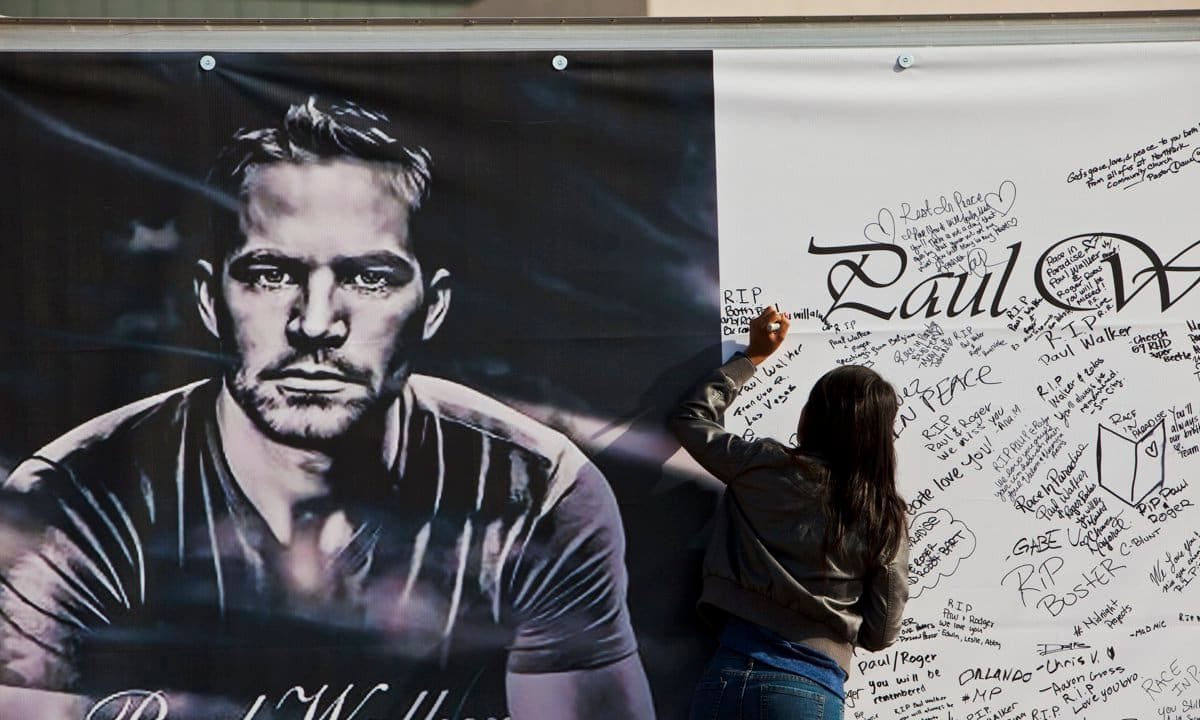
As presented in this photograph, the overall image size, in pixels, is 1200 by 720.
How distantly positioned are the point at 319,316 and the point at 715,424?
930 millimetres

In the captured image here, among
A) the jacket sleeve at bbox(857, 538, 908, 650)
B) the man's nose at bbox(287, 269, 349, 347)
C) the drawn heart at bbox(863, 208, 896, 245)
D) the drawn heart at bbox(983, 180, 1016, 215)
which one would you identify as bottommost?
the jacket sleeve at bbox(857, 538, 908, 650)

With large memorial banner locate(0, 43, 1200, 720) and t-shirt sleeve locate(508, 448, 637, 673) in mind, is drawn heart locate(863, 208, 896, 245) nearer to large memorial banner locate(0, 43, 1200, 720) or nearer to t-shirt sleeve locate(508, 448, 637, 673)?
large memorial banner locate(0, 43, 1200, 720)

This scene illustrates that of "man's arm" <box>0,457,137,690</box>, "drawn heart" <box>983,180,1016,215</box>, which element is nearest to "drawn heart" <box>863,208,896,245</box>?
"drawn heart" <box>983,180,1016,215</box>

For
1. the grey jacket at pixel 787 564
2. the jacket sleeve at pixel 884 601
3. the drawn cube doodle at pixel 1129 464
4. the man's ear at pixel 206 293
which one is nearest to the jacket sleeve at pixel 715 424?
the grey jacket at pixel 787 564

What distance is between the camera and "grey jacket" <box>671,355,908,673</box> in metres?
3.25

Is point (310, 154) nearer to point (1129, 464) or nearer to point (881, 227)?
point (881, 227)

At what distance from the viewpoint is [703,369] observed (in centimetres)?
355

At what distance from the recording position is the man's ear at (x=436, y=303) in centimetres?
351

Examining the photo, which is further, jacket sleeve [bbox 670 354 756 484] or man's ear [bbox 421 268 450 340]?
man's ear [bbox 421 268 450 340]

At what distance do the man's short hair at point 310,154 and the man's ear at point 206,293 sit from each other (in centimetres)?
3

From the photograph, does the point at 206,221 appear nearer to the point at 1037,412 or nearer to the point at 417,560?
the point at 417,560

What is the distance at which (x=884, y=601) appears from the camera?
10.8 feet

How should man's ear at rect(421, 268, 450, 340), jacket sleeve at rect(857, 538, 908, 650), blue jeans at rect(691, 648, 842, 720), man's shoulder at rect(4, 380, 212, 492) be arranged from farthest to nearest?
man's ear at rect(421, 268, 450, 340)
man's shoulder at rect(4, 380, 212, 492)
jacket sleeve at rect(857, 538, 908, 650)
blue jeans at rect(691, 648, 842, 720)

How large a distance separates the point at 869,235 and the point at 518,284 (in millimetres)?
832
